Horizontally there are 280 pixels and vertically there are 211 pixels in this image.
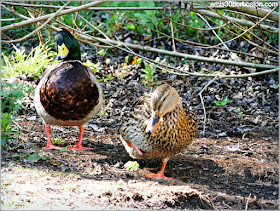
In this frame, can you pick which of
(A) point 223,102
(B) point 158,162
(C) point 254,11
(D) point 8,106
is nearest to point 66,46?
(D) point 8,106

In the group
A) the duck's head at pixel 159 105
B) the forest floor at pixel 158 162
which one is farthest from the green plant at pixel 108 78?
the duck's head at pixel 159 105

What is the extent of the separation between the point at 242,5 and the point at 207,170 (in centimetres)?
195

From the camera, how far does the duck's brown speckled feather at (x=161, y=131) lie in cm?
360

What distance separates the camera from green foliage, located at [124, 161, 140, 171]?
391 cm

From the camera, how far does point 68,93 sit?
160 inches

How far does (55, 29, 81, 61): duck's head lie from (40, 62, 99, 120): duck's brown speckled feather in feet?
0.67

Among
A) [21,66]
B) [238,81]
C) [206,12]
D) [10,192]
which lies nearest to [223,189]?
[10,192]

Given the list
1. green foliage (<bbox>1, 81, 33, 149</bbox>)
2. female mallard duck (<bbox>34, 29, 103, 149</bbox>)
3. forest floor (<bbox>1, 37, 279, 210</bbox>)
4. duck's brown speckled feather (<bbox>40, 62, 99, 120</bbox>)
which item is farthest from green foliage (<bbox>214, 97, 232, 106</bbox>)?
green foliage (<bbox>1, 81, 33, 149</bbox>)

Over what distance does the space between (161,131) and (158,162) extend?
0.85m

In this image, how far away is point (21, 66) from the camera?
6.03 meters

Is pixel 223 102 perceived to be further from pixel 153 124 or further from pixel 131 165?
pixel 153 124

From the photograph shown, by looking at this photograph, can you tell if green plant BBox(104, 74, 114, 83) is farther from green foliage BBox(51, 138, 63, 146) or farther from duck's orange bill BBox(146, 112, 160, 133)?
duck's orange bill BBox(146, 112, 160, 133)

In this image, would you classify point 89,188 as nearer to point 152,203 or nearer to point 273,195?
point 152,203

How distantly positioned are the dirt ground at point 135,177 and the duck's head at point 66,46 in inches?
39.8
